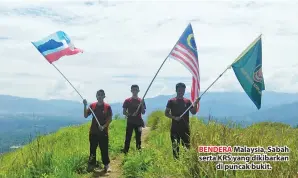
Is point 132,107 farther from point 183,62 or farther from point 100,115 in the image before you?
point 183,62

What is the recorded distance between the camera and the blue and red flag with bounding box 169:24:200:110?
12.0 meters

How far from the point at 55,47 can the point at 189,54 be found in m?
4.40

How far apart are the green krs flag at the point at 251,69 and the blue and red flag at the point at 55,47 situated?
553cm

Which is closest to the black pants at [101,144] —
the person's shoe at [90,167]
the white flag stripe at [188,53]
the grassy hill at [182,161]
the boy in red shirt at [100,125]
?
the boy in red shirt at [100,125]

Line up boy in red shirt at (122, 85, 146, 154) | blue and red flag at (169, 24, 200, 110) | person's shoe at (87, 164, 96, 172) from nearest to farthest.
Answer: blue and red flag at (169, 24, 200, 110), person's shoe at (87, 164, 96, 172), boy in red shirt at (122, 85, 146, 154)

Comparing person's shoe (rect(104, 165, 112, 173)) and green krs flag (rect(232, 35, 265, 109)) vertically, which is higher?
green krs flag (rect(232, 35, 265, 109))

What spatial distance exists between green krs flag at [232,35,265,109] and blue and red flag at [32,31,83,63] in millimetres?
5535

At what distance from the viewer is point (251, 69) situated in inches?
415

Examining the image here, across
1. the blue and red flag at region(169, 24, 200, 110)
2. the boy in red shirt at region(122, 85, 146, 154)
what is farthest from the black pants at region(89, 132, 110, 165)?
the blue and red flag at region(169, 24, 200, 110)

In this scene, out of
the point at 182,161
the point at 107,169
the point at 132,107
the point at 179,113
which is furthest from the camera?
the point at 132,107

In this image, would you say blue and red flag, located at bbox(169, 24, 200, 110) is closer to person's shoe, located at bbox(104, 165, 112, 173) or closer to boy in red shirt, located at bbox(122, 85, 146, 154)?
boy in red shirt, located at bbox(122, 85, 146, 154)

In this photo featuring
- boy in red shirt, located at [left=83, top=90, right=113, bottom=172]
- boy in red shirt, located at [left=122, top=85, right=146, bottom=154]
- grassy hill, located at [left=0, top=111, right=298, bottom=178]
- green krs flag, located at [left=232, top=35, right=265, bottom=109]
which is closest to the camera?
grassy hill, located at [left=0, top=111, right=298, bottom=178]

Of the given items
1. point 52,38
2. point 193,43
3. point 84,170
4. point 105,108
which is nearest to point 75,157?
point 84,170

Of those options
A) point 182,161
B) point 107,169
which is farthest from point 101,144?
point 182,161
